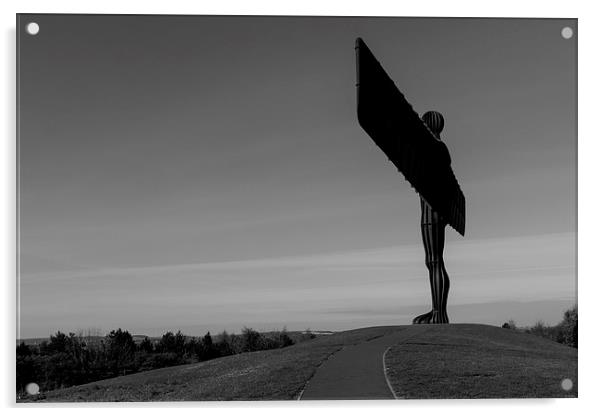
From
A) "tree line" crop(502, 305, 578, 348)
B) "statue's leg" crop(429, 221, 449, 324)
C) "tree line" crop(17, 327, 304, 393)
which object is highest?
"statue's leg" crop(429, 221, 449, 324)

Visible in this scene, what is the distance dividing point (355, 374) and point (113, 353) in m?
3.55

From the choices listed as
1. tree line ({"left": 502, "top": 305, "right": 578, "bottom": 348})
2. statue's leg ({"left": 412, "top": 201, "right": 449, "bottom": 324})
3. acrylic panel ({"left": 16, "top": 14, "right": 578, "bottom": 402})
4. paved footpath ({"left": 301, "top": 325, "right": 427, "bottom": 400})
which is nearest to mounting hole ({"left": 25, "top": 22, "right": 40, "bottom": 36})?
acrylic panel ({"left": 16, "top": 14, "right": 578, "bottom": 402})

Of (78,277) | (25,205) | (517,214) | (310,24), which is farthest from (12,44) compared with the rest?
(517,214)

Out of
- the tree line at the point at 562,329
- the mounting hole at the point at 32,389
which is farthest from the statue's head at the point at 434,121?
the mounting hole at the point at 32,389

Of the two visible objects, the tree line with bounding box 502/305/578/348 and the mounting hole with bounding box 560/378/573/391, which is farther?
the tree line with bounding box 502/305/578/348

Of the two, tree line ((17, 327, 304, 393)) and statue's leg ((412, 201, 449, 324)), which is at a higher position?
statue's leg ((412, 201, 449, 324))

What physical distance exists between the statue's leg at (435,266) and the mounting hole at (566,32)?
367 cm

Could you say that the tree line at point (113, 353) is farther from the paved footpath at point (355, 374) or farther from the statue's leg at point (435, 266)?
the statue's leg at point (435, 266)

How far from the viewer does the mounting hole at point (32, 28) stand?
11.6 m

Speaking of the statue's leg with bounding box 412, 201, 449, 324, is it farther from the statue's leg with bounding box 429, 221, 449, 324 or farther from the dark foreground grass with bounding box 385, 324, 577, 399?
the dark foreground grass with bounding box 385, 324, 577, 399

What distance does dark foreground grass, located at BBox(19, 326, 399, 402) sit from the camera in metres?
11.4

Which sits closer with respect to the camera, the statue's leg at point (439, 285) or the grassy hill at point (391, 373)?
the grassy hill at point (391, 373)

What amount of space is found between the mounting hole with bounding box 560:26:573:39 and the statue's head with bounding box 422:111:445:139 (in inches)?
88.3
